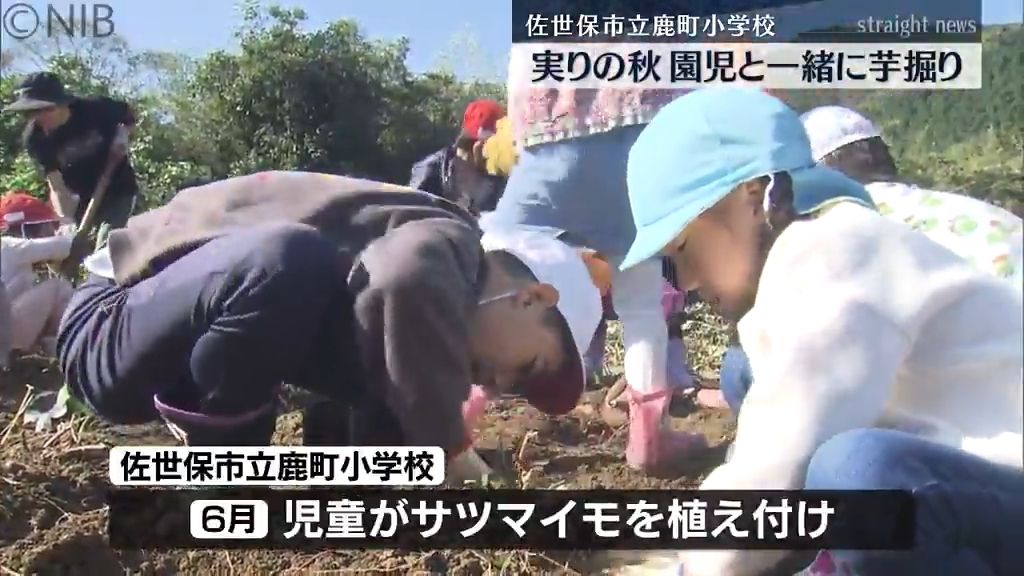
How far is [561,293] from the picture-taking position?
2.16 m

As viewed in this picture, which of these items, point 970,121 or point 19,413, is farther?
point 19,413

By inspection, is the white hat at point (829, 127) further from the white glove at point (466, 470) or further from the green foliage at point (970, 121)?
the white glove at point (466, 470)

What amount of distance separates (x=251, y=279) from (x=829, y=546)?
4.26 feet

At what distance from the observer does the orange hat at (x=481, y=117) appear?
2.12 m

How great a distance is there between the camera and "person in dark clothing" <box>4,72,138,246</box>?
2.17 meters

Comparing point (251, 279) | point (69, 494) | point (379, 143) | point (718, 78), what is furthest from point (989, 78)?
Answer: point (69, 494)

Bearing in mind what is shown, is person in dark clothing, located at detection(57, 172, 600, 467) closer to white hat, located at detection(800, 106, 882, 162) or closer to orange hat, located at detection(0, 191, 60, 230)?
orange hat, located at detection(0, 191, 60, 230)

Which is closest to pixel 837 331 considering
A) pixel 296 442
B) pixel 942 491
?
pixel 942 491

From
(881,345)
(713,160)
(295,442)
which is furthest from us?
(295,442)

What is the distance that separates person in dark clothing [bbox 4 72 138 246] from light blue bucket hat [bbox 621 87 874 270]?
107 centimetres

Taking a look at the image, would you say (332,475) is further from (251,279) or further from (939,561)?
(939,561)

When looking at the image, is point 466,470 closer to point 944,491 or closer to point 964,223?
point 944,491

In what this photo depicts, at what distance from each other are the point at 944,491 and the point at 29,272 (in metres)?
1.88

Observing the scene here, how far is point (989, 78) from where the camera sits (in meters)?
2.09
